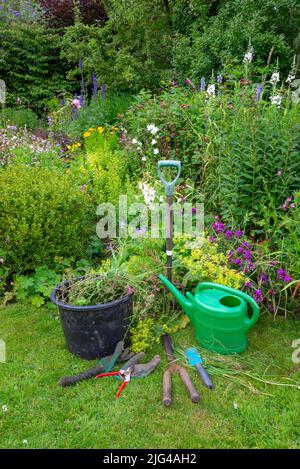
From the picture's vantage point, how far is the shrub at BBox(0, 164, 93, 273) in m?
3.56

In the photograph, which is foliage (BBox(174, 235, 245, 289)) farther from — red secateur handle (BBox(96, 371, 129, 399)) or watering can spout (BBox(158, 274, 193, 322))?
red secateur handle (BBox(96, 371, 129, 399))

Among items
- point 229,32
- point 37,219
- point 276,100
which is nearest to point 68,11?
point 229,32

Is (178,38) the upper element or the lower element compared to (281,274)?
upper

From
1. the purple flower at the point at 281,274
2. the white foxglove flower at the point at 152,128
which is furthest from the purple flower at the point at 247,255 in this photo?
the white foxglove flower at the point at 152,128

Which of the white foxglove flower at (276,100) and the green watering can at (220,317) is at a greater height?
the white foxglove flower at (276,100)

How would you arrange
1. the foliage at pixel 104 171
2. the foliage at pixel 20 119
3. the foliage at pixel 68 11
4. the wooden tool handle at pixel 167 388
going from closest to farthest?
1. the wooden tool handle at pixel 167 388
2. the foliage at pixel 104 171
3. the foliage at pixel 20 119
4. the foliage at pixel 68 11

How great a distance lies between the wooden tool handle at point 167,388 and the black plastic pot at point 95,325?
437mm

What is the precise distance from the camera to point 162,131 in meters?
4.72

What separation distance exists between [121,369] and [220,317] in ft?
2.43

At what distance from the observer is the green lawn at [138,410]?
2.25m

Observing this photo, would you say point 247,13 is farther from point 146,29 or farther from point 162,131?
point 162,131

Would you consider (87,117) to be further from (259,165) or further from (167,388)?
(167,388)

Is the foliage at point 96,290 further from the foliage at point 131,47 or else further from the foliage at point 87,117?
the foliage at point 131,47

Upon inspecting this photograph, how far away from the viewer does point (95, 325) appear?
2791mm
